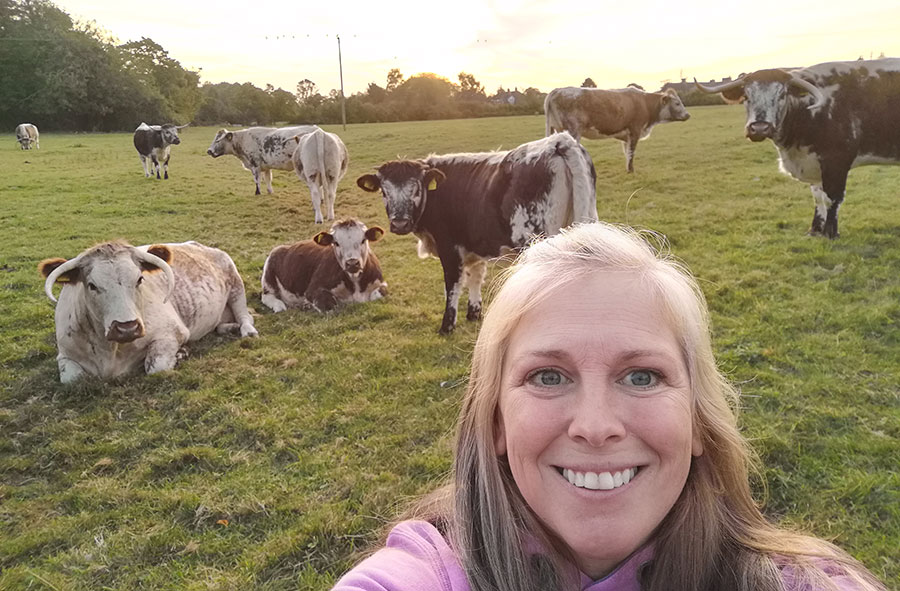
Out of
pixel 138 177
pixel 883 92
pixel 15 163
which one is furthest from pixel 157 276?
pixel 15 163

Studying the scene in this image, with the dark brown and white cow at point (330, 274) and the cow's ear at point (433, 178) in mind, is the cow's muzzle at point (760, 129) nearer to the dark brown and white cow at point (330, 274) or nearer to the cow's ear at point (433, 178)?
the cow's ear at point (433, 178)

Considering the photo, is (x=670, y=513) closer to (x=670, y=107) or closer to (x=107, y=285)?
(x=107, y=285)

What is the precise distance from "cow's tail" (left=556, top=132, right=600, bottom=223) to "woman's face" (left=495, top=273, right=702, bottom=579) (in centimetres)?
434

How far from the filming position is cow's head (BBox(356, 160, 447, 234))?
20.4ft

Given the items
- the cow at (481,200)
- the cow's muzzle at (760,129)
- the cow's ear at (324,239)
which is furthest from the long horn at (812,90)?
the cow's ear at (324,239)

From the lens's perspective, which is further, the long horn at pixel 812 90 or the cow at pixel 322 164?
the cow at pixel 322 164

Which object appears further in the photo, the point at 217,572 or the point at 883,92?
the point at 883,92

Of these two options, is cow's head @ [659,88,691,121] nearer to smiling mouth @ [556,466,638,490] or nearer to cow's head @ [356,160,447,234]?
cow's head @ [356,160,447,234]

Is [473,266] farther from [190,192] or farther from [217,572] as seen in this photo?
[190,192]

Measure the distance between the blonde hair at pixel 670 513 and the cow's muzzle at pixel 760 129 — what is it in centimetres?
803

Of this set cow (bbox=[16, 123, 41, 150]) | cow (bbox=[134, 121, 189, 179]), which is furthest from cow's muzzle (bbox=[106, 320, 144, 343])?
cow (bbox=[16, 123, 41, 150])

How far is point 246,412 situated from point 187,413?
0.50 m

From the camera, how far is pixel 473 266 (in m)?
6.67

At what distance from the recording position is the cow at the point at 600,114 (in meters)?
16.3
